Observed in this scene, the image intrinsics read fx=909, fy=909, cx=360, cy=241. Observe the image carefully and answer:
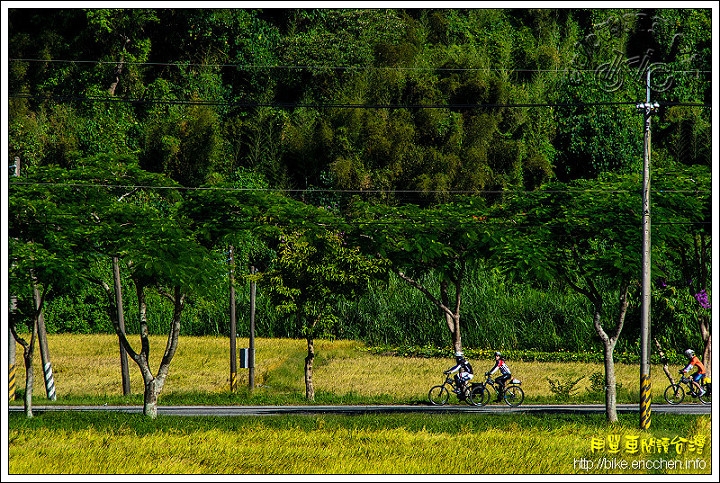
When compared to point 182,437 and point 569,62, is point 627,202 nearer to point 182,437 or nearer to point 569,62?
point 182,437

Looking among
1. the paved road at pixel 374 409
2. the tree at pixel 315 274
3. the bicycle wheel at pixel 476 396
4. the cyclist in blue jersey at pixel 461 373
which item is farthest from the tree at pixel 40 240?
the bicycle wheel at pixel 476 396

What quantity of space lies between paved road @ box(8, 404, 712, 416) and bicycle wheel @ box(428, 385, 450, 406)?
0.53m

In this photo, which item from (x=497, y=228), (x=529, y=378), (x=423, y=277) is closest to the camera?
(x=497, y=228)

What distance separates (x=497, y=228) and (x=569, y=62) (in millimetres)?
38379

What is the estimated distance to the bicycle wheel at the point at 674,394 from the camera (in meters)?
30.0

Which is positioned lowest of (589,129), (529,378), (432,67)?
(529,378)

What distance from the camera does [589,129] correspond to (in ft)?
181

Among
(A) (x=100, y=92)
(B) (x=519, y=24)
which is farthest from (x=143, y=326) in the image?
(B) (x=519, y=24)

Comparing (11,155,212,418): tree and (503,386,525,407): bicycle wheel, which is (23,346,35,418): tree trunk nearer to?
(11,155,212,418): tree

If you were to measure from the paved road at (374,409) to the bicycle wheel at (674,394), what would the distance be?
0.55 m

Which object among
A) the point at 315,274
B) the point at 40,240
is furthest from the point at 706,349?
the point at 40,240

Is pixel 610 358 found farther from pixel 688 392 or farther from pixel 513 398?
pixel 688 392

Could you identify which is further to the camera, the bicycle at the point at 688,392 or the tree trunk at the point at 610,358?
the bicycle at the point at 688,392

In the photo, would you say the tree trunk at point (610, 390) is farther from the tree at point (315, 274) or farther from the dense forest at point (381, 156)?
the tree at point (315, 274)
